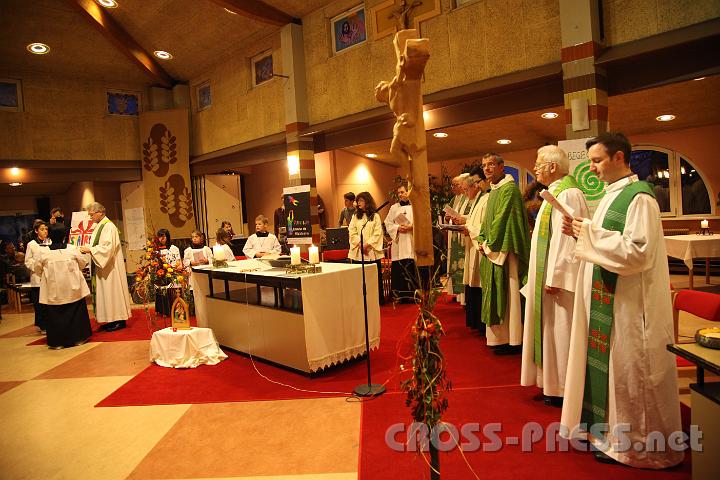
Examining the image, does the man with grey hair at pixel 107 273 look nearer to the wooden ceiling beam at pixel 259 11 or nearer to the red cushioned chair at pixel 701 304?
the wooden ceiling beam at pixel 259 11

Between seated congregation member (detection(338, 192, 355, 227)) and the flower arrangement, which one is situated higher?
seated congregation member (detection(338, 192, 355, 227))

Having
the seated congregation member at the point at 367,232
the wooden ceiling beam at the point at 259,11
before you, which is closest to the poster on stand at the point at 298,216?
the seated congregation member at the point at 367,232

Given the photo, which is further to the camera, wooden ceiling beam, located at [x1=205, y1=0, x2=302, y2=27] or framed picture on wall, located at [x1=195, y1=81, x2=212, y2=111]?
framed picture on wall, located at [x1=195, y1=81, x2=212, y2=111]

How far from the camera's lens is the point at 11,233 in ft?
46.2

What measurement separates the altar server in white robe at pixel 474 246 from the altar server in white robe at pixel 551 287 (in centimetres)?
149

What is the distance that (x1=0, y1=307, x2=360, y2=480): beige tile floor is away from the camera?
2.91 metres

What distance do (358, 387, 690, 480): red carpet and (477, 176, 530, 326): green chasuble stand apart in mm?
1004

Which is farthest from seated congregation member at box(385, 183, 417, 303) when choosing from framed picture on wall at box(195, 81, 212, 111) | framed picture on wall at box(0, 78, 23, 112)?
framed picture on wall at box(0, 78, 23, 112)

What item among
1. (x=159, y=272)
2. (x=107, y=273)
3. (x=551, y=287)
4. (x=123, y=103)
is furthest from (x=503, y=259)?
(x=123, y=103)

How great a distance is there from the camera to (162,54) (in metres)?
10.9

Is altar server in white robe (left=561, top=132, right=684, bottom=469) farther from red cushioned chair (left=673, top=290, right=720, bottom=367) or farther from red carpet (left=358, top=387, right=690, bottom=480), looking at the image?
red cushioned chair (left=673, top=290, right=720, bottom=367)

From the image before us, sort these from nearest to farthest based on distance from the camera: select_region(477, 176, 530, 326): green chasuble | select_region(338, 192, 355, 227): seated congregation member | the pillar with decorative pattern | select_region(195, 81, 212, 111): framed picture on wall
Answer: select_region(477, 176, 530, 326): green chasuble → the pillar with decorative pattern → select_region(338, 192, 355, 227): seated congregation member → select_region(195, 81, 212, 111): framed picture on wall

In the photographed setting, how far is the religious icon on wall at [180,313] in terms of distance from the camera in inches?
198

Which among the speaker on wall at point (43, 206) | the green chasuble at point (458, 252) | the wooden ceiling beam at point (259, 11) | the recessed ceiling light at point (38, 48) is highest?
the recessed ceiling light at point (38, 48)
